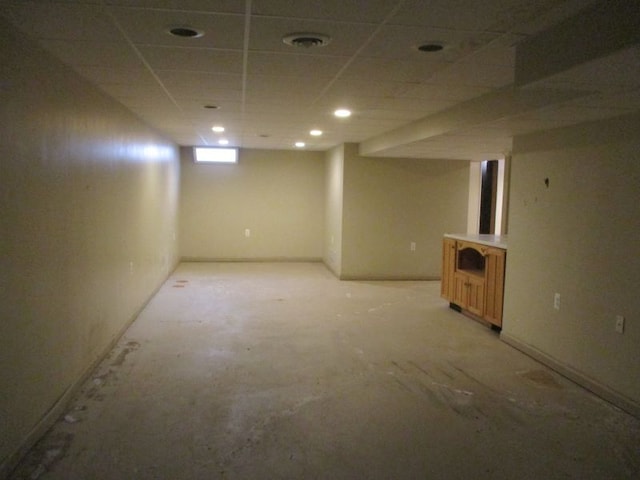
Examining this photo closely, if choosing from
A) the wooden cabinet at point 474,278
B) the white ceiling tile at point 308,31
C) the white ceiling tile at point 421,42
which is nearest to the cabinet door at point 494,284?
the wooden cabinet at point 474,278

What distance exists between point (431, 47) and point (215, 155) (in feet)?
23.6

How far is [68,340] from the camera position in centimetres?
306

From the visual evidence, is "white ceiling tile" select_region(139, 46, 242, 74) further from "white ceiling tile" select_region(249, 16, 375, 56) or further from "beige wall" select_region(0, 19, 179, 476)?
"beige wall" select_region(0, 19, 179, 476)

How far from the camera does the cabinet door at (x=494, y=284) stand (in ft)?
15.5

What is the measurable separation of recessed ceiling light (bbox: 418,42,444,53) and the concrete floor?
7.05 feet

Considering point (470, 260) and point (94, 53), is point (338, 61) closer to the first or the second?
point (94, 53)

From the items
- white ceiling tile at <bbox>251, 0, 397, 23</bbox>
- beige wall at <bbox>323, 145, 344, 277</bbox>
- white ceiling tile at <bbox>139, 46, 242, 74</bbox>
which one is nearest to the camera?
white ceiling tile at <bbox>251, 0, 397, 23</bbox>

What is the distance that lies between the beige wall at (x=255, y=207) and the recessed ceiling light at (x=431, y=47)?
6883 millimetres

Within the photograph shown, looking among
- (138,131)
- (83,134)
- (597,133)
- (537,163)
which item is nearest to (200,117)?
(138,131)

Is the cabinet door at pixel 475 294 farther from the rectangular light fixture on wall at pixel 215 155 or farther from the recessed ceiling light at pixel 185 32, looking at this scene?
the rectangular light fixture on wall at pixel 215 155

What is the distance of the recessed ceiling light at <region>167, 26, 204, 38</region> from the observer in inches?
91.4

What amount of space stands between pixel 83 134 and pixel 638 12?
125 inches

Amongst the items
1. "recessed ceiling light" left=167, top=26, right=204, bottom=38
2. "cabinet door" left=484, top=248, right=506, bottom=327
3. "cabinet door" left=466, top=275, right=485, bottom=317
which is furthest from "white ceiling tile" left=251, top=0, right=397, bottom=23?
"cabinet door" left=466, top=275, right=485, bottom=317

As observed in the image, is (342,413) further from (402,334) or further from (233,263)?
(233,263)
